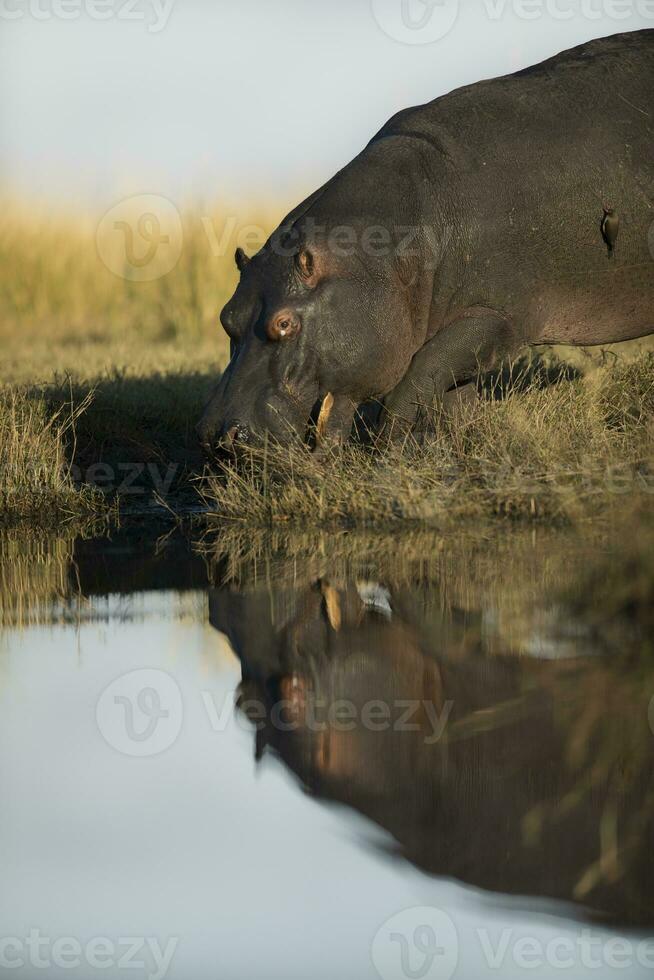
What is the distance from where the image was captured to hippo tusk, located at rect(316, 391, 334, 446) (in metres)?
7.07

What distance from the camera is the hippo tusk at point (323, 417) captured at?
7.07m

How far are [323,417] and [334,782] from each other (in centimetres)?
338

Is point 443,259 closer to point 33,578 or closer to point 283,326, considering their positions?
point 283,326

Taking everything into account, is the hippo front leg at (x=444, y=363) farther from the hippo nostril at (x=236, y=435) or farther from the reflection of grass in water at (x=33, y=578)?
the reflection of grass in water at (x=33, y=578)

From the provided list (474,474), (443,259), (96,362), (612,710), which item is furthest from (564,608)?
(96,362)

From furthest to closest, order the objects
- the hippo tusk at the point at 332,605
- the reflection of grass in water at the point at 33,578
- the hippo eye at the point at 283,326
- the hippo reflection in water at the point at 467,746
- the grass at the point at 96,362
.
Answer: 1. the grass at the point at 96,362
2. the hippo eye at the point at 283,326
3. the reflection of grass in water at the point at 33,578
4. the hippo tusk at the point at 332,605
5. the hippo reflection in water at the point at 467,746

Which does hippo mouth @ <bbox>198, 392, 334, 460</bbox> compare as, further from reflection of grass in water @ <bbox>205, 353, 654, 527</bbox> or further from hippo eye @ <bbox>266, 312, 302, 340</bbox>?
hippo eye @ <bbox>266, 312, 302, 340</bbox>

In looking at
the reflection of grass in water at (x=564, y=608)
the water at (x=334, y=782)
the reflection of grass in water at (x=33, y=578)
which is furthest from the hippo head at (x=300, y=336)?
the water at (x=334, y=782)

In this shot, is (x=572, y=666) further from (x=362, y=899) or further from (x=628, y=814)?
(x=362, y=899)

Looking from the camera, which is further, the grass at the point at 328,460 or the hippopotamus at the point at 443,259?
the hippopotamus at the point at 443,259

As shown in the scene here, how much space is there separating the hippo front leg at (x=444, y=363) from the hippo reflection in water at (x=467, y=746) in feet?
7.03

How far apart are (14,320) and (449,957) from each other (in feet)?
40.9

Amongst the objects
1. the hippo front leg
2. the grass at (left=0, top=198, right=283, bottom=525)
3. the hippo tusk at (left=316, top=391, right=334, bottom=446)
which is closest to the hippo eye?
the hippo tusk at (left=316, top=391, right=334, bottom=446)

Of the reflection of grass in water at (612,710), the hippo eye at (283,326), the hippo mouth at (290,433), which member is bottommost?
the reflection of grass in water at (612,710)
